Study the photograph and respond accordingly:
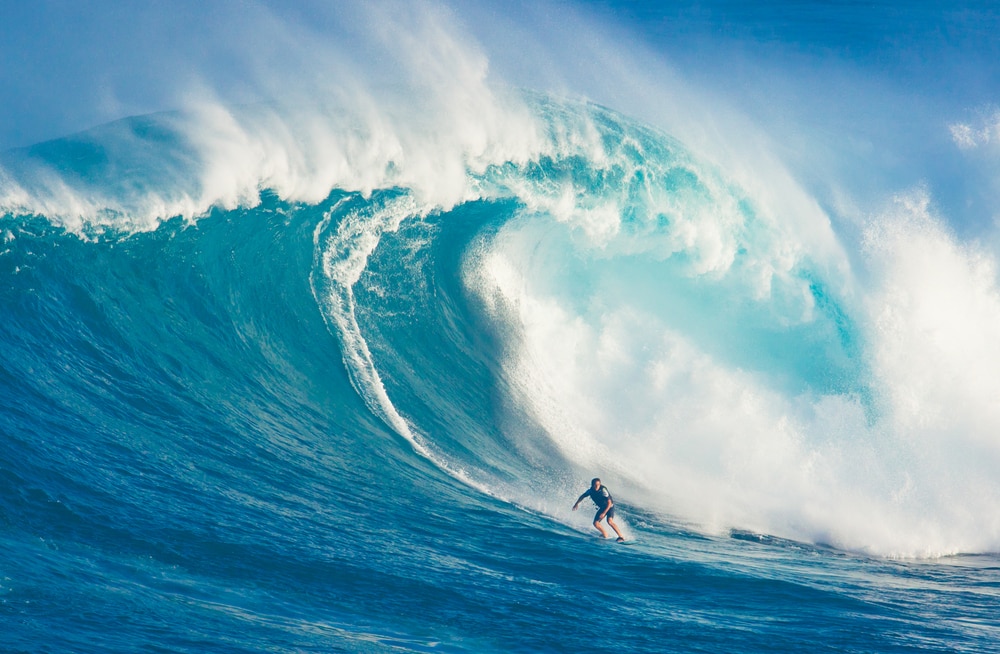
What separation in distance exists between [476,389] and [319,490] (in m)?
3.64

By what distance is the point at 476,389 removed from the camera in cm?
1066

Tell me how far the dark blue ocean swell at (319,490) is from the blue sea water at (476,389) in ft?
0.12

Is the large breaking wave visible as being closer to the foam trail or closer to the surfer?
the foam trail

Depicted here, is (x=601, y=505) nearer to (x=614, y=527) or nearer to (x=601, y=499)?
(x=601, y=499)

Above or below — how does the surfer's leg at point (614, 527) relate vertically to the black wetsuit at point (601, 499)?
below

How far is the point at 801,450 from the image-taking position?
1045 centimetres

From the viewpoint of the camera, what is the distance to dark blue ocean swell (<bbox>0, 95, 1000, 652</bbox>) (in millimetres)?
5289

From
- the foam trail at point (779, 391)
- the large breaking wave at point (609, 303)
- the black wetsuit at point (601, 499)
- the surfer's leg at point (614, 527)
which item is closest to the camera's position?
the surfer's leg at point (614, 527)

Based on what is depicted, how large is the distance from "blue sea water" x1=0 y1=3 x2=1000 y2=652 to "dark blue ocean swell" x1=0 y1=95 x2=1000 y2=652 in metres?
0.04

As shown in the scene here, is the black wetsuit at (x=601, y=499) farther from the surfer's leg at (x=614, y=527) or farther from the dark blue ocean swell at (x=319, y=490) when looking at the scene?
the dark blue ocean swell at (x=319, y=490)

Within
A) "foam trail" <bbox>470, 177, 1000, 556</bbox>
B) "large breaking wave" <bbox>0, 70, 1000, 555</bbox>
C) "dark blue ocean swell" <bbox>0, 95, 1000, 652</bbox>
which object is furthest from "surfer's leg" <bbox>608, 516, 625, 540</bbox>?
"foam trail" <bbox>470, 177, 1000, 556</bbox>

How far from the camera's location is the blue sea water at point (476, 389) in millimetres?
5676

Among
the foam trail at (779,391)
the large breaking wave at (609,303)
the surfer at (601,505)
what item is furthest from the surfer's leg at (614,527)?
the foam trail at (779,391)

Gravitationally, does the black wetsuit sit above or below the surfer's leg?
above
